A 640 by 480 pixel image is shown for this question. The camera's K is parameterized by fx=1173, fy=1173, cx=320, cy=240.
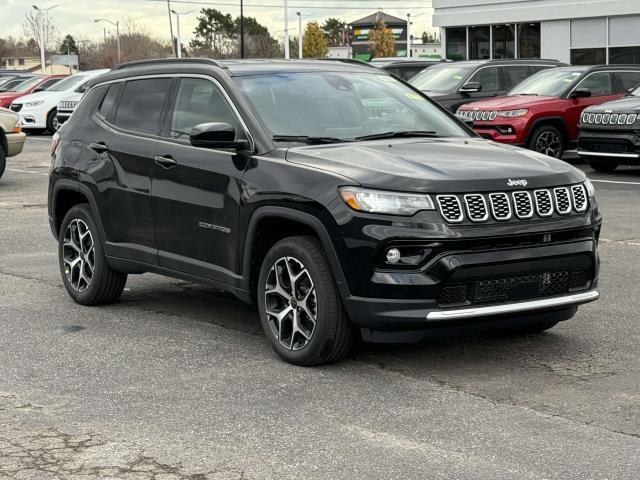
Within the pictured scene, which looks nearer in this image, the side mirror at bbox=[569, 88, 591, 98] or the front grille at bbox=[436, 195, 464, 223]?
the front grille at bbox=[436, 195, 464, 223]

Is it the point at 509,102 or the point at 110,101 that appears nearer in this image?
the point at 110,101

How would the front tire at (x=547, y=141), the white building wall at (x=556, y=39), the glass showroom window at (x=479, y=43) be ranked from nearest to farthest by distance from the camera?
the front tire at (x=547, y=141), the white building wall at (x=556, y=39), the glass showroom window at (x=479, y=43)

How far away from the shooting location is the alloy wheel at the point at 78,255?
27.2 ft

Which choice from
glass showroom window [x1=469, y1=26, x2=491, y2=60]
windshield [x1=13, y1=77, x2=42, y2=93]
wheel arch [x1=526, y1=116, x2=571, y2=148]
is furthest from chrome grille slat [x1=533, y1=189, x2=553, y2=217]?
glass showroom window [x1=469, y1=26, x2=491, y2=60]

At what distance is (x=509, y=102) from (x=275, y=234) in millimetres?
13355

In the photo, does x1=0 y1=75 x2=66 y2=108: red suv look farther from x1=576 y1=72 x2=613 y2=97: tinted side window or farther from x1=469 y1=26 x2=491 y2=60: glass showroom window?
x1=576 y1=72 x2=613 y2=97: tinted side window

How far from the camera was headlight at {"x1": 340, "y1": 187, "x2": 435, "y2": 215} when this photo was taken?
19.5 ft

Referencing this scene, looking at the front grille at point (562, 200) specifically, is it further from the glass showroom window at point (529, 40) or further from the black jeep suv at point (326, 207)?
the glass showroom window at point (529, 40)

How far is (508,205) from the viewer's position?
6.08 m

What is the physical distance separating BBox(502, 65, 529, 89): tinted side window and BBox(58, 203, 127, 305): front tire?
→ 15.0 metres

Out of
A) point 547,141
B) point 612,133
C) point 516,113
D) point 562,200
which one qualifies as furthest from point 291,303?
point 547,141

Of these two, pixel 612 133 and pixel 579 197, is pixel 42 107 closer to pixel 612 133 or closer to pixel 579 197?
pixel 612 133

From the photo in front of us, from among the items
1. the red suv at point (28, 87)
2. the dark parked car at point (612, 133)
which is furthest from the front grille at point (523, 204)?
the red suv at point (28, 87)

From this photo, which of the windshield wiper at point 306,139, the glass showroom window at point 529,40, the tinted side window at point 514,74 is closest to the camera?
the windshield wiper at point 306,139
